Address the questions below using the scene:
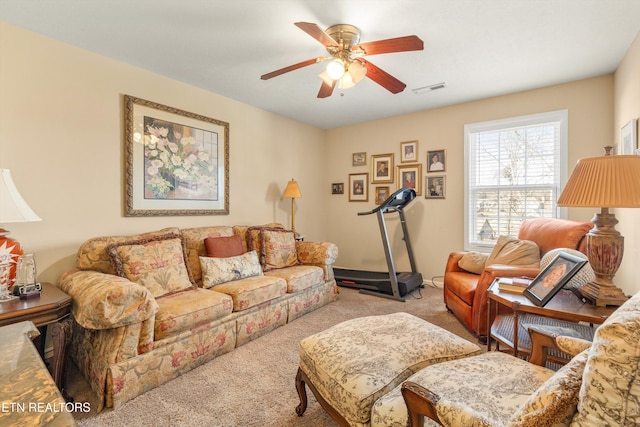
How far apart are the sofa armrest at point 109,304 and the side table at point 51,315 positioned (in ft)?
0.27

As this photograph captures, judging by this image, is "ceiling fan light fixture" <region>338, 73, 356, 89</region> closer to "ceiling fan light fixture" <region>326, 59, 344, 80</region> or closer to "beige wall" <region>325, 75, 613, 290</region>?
"ceiling fan light fixture" <region>326, 59, 344, 80</region>

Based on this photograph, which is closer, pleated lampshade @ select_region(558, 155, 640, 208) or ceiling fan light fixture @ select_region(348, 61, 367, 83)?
pleated lampshade @ select_region(558, 155, 640, 208)

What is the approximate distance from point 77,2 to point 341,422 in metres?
2.88

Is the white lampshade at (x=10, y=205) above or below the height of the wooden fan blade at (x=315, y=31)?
below

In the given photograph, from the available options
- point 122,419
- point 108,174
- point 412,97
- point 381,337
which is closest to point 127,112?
point 108,174

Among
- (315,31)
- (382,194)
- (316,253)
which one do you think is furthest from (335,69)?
(382,194)

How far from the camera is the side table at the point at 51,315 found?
63.8 inches

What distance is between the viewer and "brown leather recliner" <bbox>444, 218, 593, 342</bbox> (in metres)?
2.39

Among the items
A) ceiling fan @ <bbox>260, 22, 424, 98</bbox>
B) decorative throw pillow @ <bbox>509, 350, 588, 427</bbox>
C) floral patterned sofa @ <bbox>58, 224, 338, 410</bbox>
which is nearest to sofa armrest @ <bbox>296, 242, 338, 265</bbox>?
floral patterned sofa @ <bbox>58, 224, 338, 410</bbox>

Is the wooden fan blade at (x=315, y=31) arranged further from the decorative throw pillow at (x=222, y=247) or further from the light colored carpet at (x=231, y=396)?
the light colored carpet at (x=231, y=396)

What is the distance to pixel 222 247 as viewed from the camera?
3.02 metres

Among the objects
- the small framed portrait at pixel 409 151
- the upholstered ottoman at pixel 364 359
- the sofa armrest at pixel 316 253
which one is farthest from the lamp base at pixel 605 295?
the small framed portrait at pixel 409 151

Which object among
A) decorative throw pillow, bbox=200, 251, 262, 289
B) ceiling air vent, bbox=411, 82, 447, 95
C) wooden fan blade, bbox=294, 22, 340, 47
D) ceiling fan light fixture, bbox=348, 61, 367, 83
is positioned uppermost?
ceiling air vent, bbox=411, 82, 447, 95

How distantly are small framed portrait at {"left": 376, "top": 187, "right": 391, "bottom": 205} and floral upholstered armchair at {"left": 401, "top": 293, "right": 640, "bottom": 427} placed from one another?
3.56 meters
